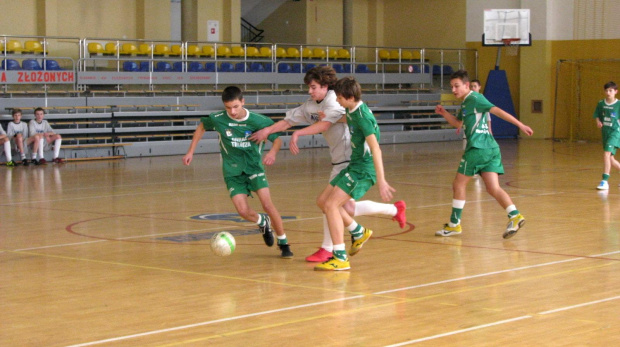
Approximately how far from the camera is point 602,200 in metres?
12.8

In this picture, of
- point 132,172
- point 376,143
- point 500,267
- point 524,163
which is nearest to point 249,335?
point 376,143

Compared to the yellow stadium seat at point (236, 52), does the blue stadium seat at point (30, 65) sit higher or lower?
lower

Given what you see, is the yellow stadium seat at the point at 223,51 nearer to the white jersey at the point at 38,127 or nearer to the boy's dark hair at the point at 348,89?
the white jersey at the point at 38,127

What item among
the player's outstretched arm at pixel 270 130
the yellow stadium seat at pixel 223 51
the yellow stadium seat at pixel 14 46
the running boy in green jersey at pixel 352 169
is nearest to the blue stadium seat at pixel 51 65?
the yellow stadium seat at pixel 14 46

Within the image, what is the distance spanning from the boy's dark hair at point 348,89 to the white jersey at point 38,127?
1465 centimetres

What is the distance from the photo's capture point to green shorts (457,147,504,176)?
31.2ft

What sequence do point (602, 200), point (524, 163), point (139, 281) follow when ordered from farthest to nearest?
point (524, 163) → point (602, 200) → point (139, 281)

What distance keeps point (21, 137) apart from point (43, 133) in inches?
23.6

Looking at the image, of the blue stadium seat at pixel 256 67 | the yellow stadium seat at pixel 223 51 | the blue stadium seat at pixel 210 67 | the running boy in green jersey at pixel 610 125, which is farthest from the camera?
the yellow stadium seat at pixel 223 51

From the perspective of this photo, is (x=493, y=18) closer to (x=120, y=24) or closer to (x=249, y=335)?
(x=120, y=24)

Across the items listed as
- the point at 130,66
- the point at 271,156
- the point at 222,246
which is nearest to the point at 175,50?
the point at 130,66

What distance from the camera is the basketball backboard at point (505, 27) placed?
94.2 feet

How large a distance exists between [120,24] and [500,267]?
2283cm

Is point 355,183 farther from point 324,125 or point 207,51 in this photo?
point 207,51
